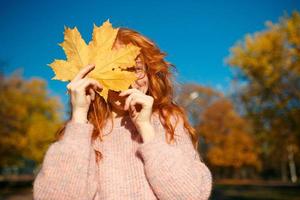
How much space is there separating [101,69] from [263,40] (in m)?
16.4

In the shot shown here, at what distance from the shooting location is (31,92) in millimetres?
40406

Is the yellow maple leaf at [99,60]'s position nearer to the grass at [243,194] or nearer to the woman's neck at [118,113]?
the woman's neck at [118,113]

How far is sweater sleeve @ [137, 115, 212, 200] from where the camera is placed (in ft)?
6.51

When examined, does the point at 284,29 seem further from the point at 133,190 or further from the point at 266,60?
the point at 133,190

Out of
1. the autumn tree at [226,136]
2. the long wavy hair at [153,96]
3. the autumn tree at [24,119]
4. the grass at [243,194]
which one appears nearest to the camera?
the long wavy hair at [153,96]

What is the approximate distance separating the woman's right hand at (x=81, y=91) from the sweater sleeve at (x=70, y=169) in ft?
0.20

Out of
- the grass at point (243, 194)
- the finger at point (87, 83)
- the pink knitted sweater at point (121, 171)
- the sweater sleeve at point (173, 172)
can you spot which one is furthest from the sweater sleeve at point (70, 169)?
the grass at point (243, 194)

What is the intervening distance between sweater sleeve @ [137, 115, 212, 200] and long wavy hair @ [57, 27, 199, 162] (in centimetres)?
24

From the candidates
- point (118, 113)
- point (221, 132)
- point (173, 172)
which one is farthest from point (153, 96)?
point (221, 132)

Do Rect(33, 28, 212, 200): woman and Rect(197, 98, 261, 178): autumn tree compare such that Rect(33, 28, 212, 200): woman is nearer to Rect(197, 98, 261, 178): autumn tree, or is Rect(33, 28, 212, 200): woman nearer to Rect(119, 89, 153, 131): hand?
Rect(119, 89, 153, 131): hand

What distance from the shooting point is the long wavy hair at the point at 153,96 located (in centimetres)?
240

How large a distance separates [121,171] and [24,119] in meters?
32.9

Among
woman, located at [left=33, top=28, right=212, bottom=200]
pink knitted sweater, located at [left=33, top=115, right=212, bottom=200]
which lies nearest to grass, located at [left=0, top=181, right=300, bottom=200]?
woman, located at [left=33, top=28, right=212, bottom=200]

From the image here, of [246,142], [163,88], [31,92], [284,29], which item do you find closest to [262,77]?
[284,29]
